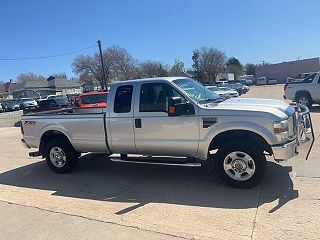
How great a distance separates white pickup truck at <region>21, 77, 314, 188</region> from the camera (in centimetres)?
527

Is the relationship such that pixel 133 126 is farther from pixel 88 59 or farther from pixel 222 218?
pixel 88 59

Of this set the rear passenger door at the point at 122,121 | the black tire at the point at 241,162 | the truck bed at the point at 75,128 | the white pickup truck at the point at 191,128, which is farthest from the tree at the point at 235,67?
the black tire at the point at 241,162

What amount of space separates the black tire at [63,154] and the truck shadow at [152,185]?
164 mm

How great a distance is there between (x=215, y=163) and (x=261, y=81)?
74.4m

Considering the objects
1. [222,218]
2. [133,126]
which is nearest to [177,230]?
[222,218]

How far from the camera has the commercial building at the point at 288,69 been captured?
78.7 m

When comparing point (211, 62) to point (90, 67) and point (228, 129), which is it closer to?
point (90, 67)

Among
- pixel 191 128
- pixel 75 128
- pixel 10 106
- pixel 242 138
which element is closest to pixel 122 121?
pixel 75 128

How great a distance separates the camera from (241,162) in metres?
5.38

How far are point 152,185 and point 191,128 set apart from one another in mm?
1282

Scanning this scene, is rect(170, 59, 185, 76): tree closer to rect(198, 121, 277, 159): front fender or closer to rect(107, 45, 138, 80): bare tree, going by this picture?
rect(107, 45, 138, 80): bare tree

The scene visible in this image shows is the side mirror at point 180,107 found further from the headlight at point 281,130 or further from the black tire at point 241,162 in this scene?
the headlight at point 281,130

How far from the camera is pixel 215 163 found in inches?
219

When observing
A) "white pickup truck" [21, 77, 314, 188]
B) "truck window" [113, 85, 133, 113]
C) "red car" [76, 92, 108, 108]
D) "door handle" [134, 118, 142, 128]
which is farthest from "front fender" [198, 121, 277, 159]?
"red car" [76, 92, 108, 108]
